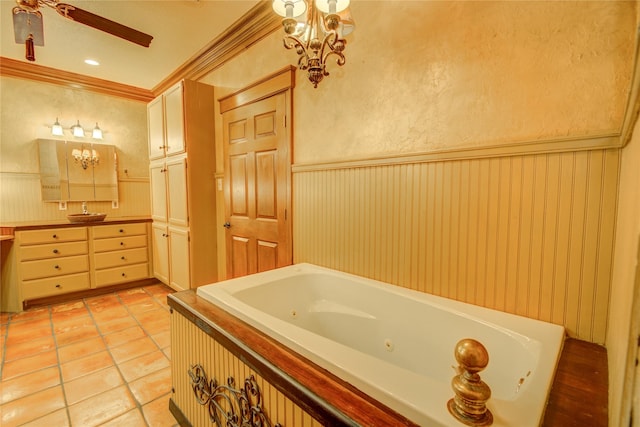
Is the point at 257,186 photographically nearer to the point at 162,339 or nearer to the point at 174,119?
the point at 174,119

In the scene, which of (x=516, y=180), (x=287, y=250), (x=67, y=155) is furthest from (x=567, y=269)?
(x=67, y=155)

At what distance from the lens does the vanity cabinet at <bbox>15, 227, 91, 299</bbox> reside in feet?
8.93

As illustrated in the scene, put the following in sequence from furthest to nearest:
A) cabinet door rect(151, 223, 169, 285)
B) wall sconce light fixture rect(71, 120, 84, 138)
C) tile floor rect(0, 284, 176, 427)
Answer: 1. wall sconce light fixture rect(71, 120, 84, 138)
2. cabinet door rect(151, 223, 169, 285)
3. tile floor rect(0, 284, 176, 427)

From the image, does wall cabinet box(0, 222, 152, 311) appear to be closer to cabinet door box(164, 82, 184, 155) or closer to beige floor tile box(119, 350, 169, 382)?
cabinet door box(164, 82, 184, 155)

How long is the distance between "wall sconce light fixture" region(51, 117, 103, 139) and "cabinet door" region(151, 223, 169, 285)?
4.48 ft

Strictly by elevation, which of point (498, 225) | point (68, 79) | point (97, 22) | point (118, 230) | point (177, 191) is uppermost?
point (68, 79)

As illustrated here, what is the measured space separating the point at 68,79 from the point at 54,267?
7.23 ft

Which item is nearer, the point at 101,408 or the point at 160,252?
the point at 101,408

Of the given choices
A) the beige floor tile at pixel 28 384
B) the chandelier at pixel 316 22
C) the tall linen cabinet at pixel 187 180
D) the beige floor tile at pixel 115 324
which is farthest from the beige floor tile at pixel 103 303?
the chandelier at pixel 316 22

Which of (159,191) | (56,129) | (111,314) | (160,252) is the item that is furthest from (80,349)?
(56,129)

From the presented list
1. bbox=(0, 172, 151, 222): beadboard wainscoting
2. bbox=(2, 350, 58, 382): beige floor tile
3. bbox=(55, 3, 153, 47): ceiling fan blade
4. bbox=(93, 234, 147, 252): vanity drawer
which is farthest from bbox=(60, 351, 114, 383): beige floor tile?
bbox=(0, 172, 151, 222): beadboard wainscoting

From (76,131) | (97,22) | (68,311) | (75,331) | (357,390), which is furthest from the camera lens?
(76,131)

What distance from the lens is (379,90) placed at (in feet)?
5.45

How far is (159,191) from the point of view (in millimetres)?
3293
